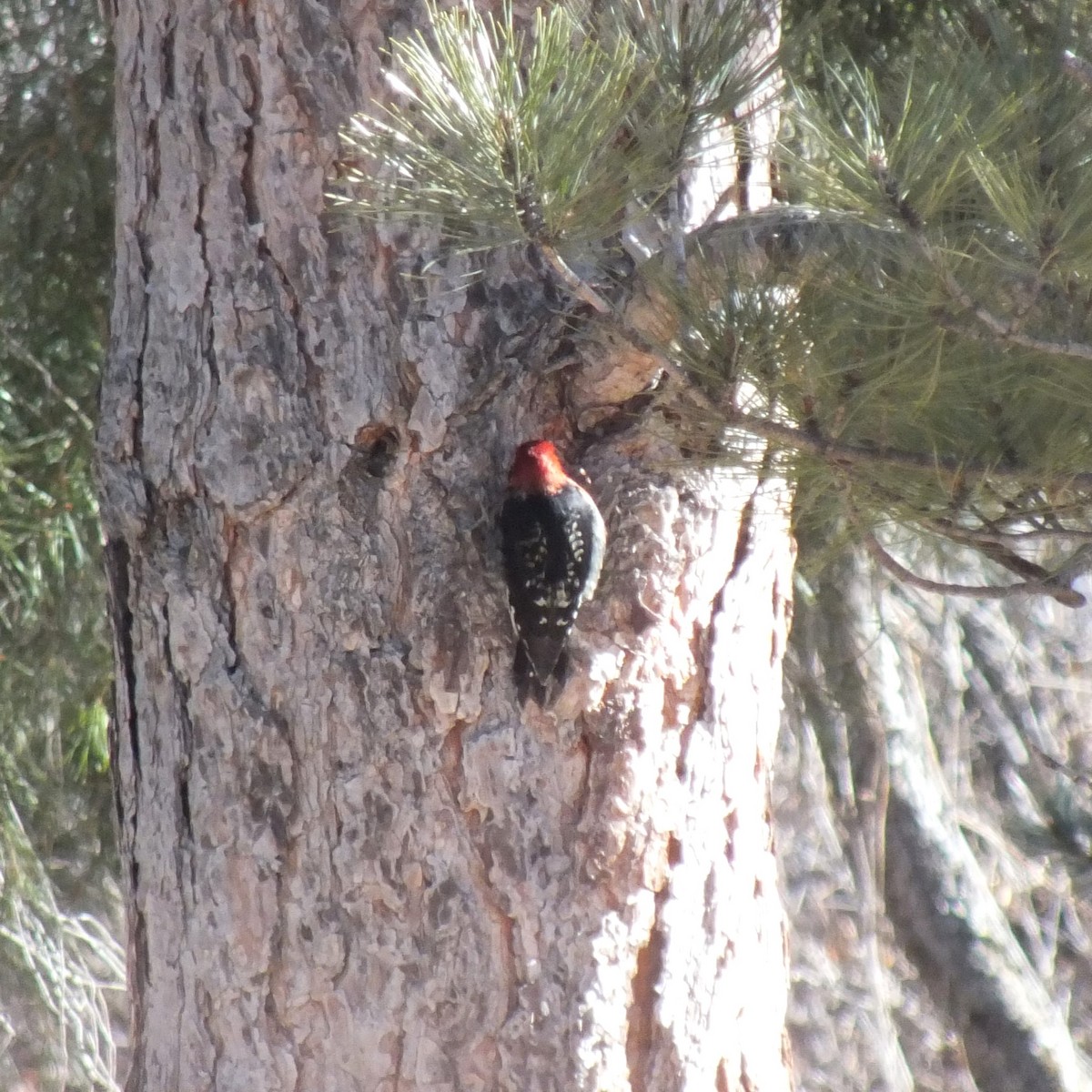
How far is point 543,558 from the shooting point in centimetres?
219

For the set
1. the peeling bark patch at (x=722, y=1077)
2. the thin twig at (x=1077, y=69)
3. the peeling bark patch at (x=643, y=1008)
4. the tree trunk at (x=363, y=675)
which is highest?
the thin twig at (x=1077, y=69)

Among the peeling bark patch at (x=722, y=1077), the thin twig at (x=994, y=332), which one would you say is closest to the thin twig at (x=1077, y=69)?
the thin twig at (x=994, y=332)

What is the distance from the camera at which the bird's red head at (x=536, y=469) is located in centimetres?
227

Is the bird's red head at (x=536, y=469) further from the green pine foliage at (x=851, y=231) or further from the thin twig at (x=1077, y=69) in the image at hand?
the thin twig at (x=1077, y=69)

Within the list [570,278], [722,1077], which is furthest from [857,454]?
[722,1077]

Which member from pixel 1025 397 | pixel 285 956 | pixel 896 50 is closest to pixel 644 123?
pixel 1025 397

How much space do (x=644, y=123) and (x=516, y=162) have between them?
248mm

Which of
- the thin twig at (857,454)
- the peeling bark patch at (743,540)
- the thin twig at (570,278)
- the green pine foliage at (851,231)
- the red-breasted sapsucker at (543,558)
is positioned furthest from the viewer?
the peeling bark patch at (743,540)

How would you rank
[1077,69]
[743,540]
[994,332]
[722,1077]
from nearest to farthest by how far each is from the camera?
[994,332]
[1077,69]
[722,1077]
[743,540]

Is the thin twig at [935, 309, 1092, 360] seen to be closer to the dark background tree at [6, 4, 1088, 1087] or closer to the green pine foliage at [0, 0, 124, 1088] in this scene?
the dark background tree at [6, 4, 1088, 1087]

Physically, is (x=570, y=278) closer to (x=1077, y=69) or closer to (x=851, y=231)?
(x=851, y=231)

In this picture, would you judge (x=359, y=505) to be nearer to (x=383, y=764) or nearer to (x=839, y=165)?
(x=383, y=764)

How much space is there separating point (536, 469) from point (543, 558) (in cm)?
19

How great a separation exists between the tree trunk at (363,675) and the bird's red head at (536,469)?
3 cm
